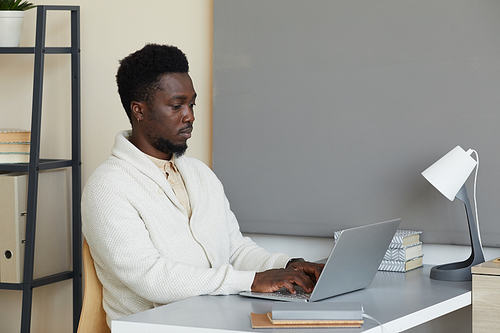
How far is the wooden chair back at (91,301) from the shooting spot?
6.22 feet

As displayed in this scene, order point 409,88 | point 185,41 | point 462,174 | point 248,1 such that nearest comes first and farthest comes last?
point 462,174 < point 409,88 < point 248,1 < point 185,41

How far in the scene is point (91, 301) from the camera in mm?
1915

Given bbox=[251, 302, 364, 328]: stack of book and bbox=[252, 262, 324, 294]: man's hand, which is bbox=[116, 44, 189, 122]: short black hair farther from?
bbox=[251, 302, 364, 328]: stack of book

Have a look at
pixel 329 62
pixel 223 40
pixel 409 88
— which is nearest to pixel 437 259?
pixel 409 88

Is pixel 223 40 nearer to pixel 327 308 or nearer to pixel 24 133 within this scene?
pixel 24 133

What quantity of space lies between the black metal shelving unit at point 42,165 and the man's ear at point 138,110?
0.72 metres

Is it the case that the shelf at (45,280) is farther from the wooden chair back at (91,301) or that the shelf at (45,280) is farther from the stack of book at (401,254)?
the stack of book at (401,254)

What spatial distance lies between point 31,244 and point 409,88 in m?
1.61

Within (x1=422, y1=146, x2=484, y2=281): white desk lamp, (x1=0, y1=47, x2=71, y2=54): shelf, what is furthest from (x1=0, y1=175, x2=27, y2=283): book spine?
(x1=422, y1=146, x2=484, y2=281): white desk lamp

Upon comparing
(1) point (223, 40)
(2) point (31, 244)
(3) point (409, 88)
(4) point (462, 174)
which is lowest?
(2) point (31, 244)

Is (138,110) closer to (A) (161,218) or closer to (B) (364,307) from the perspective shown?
(A) (161,218)

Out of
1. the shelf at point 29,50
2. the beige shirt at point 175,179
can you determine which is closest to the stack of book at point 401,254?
the beige shirt at point 175,179

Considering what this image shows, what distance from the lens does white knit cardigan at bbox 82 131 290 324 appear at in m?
1.70

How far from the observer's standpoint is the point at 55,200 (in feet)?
9.27
